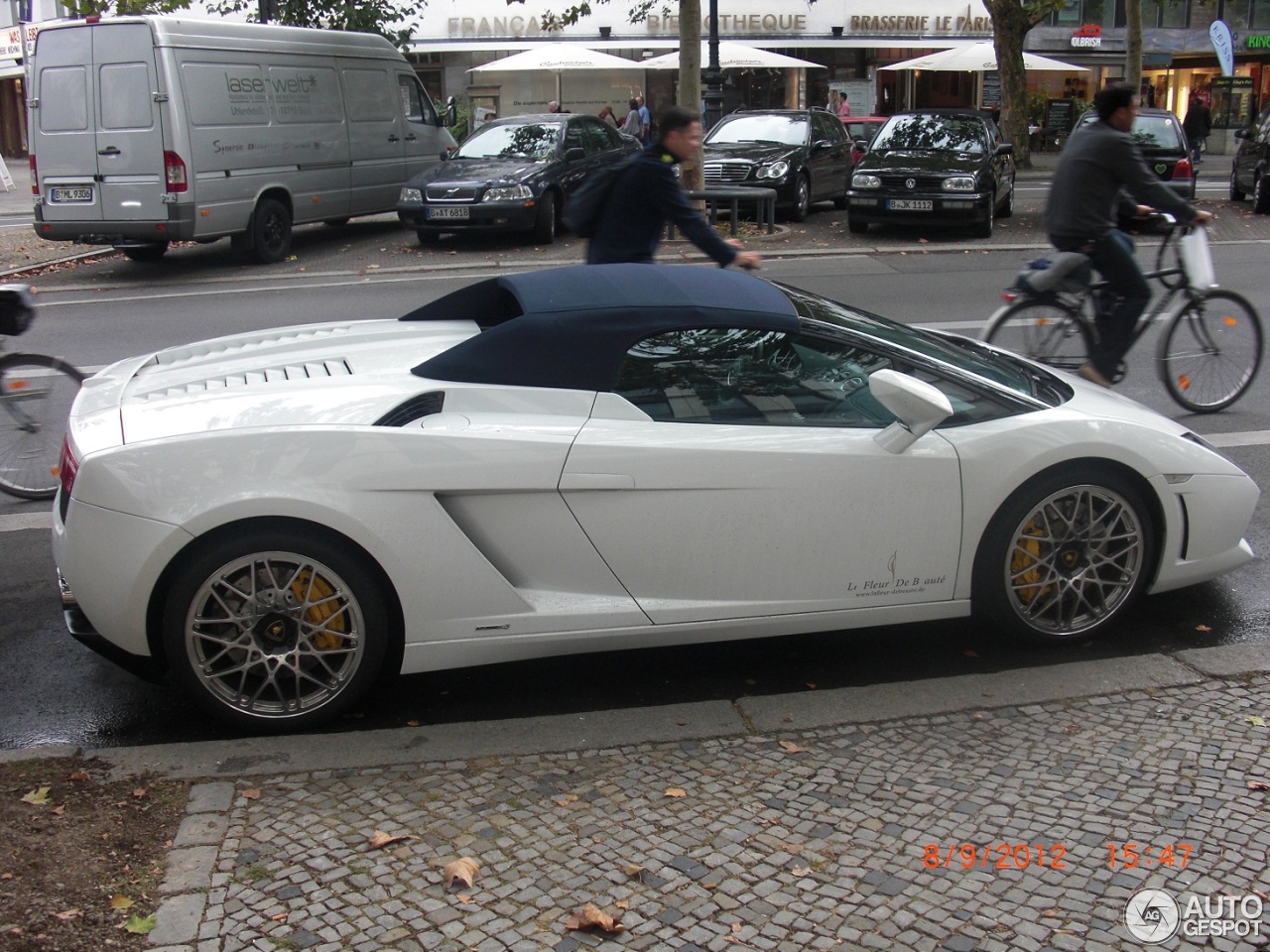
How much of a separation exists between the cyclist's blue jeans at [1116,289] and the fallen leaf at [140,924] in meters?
5.88

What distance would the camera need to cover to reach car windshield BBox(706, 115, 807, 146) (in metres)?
19.5

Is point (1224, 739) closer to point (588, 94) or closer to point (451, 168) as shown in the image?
point (451, 168)

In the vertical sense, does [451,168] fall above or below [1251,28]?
below

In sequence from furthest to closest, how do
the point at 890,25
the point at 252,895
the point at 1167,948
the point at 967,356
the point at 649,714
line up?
the point at 890,25, the point at 967,356, the point at 649,714, the point at 252,895, the point at 1167,948

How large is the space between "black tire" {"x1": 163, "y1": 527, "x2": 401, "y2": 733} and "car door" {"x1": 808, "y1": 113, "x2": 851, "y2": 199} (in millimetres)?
16336

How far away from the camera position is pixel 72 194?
14.8m

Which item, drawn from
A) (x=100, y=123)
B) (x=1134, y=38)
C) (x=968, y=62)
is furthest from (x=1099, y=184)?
(x=968, y=62)

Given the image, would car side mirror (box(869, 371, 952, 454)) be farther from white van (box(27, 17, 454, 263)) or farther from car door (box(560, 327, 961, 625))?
white van (box(27, 17, 454, 263))

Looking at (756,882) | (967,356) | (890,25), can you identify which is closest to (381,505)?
(756,882)

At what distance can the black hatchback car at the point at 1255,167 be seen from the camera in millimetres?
19922

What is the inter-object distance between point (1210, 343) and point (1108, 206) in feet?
4.00

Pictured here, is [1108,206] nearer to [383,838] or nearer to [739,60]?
[383,838]

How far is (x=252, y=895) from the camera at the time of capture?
10.3ft

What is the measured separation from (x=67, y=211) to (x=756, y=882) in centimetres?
1408
